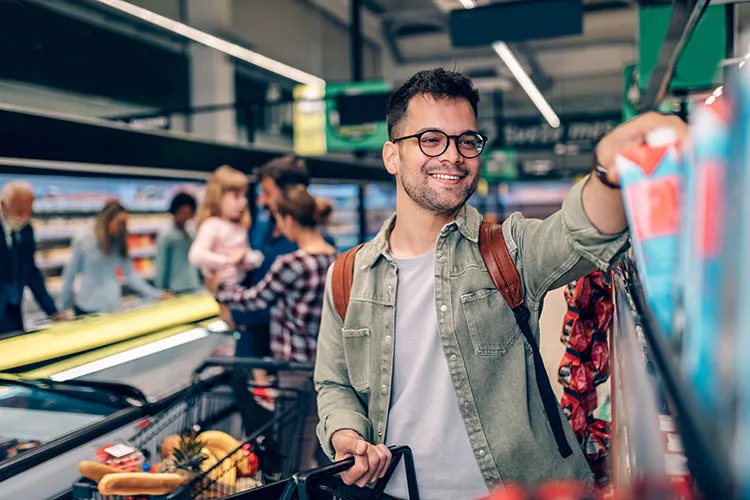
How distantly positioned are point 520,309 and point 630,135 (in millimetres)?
706

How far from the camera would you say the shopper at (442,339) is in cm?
169

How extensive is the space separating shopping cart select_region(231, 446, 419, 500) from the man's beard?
1.91 ft

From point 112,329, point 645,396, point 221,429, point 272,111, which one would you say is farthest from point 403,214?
point 272,111

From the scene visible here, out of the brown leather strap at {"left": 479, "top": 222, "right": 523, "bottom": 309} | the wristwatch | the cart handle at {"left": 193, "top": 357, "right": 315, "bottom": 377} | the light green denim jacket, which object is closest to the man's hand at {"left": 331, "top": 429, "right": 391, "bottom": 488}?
the light green denim jacket

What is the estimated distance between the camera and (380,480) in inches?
69.3

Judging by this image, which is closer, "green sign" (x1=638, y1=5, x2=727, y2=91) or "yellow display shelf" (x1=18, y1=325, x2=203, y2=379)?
"yellow display shelf" (x1=18, y1=325, x2=203, y2=379)

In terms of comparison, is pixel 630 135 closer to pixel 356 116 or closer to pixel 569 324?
pixel 569 324

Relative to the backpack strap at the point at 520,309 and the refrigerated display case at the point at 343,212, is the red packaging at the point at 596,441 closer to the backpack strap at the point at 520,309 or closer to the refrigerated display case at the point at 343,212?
the backpack strap at the point at 520,309

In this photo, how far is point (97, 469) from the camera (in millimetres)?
2193

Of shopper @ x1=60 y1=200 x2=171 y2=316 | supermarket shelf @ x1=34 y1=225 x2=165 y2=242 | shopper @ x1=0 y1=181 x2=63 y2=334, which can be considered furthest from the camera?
supermarket shelf @ x1=34 y1=225 x2=165 y2=242

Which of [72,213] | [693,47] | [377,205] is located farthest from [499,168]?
[693,47]

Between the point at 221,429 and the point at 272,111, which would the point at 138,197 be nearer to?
the point at 272,111

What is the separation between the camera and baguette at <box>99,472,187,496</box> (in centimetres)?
203

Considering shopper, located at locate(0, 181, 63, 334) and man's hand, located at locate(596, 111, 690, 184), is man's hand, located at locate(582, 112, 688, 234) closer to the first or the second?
man's hand, located at locate(596, 111, 690, 184)
